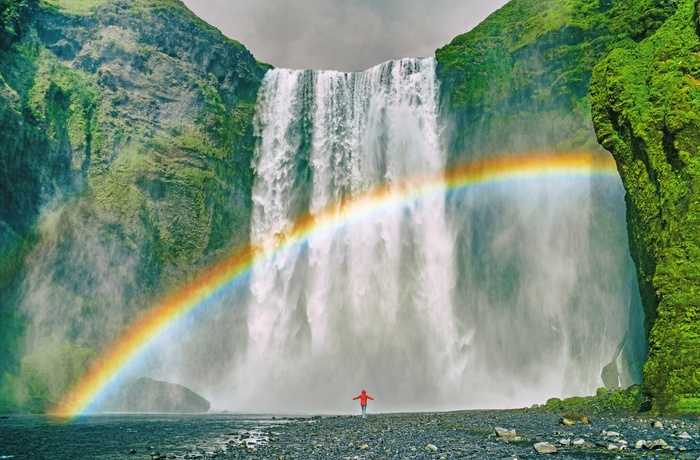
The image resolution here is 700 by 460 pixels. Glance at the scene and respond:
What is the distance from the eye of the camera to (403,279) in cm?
4344

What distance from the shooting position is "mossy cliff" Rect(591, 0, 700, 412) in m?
15.8

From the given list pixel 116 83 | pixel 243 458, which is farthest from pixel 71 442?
pixel 116 83

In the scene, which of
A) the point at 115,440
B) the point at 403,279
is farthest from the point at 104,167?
the point at 115,440

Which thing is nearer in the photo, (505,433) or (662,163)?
(505,433)

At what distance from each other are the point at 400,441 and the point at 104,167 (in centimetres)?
3759

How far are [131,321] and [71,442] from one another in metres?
27.1

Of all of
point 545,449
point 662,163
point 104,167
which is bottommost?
point 545,449

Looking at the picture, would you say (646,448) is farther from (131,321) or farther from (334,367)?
(131,321)

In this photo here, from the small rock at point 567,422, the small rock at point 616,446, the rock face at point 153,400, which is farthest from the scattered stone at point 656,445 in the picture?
the rock face at point 153,400

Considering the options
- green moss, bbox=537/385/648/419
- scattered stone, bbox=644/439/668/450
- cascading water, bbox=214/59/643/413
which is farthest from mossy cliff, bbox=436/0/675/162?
scattered stone, bbox=644/439/668/450

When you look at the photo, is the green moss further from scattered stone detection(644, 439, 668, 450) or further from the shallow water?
the shallow water

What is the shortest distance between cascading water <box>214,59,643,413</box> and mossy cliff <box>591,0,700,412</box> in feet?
58.8

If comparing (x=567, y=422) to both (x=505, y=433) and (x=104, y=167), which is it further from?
(x=104, y=167)

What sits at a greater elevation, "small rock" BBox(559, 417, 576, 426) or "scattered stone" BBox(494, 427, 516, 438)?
"small rock" BBox(559, 417, 576, 426)
